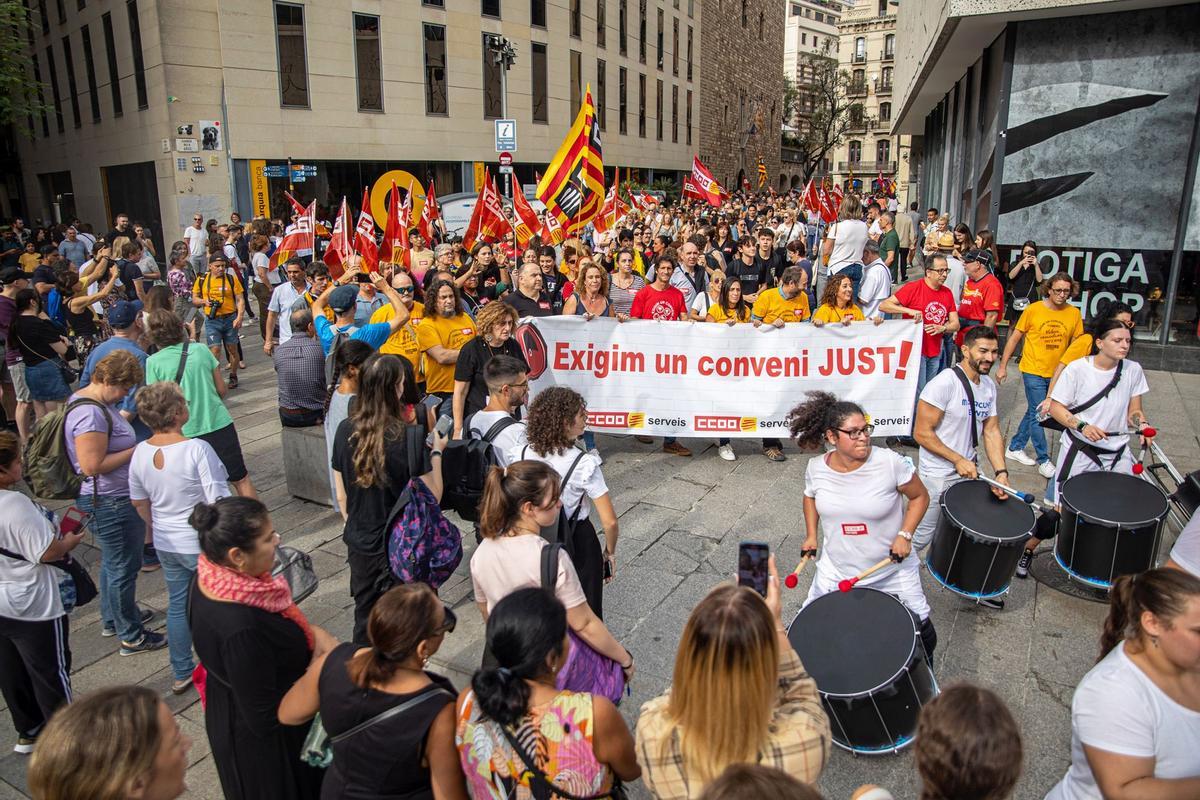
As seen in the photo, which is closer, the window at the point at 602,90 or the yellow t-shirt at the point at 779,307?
the yellow t-shirt at the point at 779,307

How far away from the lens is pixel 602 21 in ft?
123

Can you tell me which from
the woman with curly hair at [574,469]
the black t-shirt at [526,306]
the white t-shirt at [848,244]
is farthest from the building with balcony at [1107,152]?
the woman with curly hair at [574,469]

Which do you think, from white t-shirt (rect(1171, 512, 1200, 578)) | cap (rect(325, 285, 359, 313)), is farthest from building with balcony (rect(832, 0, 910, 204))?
white t-shirt (rect(1171, 512, 1200, 578))

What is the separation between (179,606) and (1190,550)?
474 cm

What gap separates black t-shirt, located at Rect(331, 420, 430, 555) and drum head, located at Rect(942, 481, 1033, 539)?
288cm

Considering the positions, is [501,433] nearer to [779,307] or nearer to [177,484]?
[177,484]

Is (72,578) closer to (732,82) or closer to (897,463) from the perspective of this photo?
(897,463)

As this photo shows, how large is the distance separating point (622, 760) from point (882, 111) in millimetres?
87002

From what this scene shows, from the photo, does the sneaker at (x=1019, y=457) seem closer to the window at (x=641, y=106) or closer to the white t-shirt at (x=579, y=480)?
the white t-shirt at (x=579, y=480)

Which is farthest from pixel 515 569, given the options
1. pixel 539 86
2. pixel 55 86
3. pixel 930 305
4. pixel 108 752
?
pixel 55 86

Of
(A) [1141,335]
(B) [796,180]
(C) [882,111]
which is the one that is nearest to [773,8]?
(B) [796,180]

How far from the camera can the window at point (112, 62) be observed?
82.0 feet

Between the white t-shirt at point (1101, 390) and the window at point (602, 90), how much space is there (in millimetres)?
34682

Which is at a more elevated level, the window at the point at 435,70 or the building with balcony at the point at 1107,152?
the window at the point at 435,70
